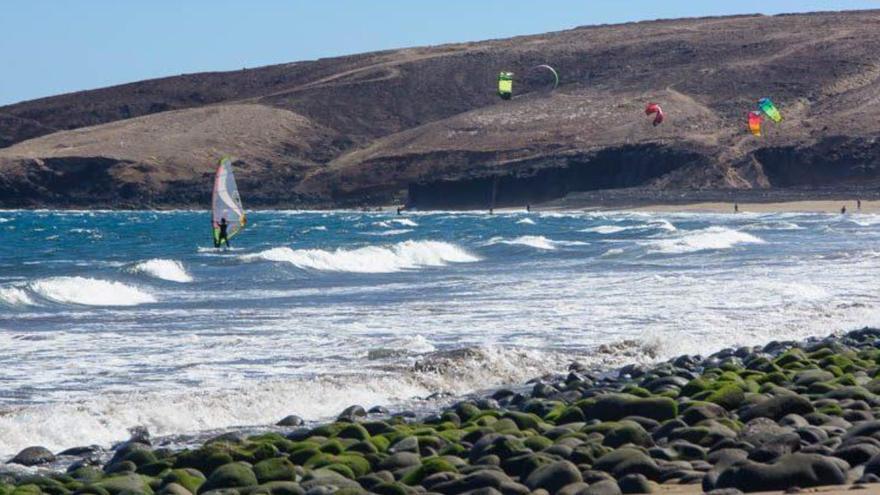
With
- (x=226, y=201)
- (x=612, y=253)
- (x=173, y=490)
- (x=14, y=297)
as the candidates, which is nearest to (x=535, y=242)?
(x=612, y=253)

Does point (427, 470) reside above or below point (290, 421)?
above

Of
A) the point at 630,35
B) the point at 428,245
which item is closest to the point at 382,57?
the point at 630,35

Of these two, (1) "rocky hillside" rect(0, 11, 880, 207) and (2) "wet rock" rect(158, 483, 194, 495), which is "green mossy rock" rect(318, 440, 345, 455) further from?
(1) "rocky hillside" rect(0, 11, 880, 207)

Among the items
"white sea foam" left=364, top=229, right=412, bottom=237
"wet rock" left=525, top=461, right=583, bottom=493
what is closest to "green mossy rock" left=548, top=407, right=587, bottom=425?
"wet rock" left=525, top=461, right=583, bottom=493

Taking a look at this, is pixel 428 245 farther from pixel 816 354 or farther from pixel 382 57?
pixel 382 57

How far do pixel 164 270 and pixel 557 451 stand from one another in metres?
21.2

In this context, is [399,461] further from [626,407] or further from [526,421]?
[626,407]

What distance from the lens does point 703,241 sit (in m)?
37.8

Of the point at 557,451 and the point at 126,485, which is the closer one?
the point at 126,485

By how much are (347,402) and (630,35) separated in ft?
341

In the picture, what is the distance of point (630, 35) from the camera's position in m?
114

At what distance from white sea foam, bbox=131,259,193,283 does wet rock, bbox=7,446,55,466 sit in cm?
1758

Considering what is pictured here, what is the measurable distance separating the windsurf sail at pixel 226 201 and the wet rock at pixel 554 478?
1717 cm

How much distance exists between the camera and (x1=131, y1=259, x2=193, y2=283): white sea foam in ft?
90.8
